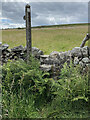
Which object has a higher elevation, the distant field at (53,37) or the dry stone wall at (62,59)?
the distant field at (53,37)

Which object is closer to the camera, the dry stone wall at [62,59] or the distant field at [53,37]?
the dry stone wall at [62,59]

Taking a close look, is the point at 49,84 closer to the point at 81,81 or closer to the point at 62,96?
the point at 62,96

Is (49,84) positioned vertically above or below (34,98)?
above

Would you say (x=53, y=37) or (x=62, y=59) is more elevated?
(x=53, y=37)

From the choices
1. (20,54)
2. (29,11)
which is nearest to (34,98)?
(20,54)

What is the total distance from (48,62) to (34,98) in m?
1.54

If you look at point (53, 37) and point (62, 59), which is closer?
point (62, 59)

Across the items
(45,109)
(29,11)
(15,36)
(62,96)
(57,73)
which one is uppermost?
(29,11)

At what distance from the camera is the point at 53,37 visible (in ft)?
21.9

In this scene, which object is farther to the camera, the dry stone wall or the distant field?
the distant field

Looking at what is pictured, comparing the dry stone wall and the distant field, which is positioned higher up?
A: the distant field

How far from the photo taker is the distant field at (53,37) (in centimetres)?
593

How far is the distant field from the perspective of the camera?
593 centimetres

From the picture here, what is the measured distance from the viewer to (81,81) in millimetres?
2988
